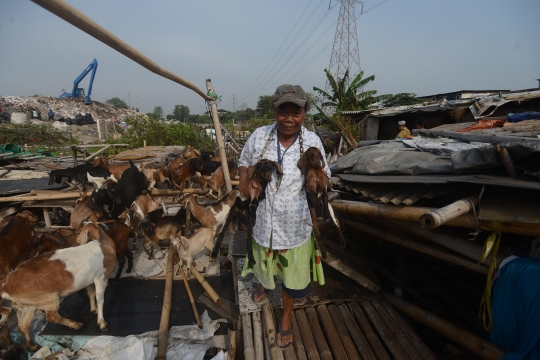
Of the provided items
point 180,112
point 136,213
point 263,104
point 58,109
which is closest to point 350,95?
point 136,213

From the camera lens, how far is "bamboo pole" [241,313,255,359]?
2.64 m

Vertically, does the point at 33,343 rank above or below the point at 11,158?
below

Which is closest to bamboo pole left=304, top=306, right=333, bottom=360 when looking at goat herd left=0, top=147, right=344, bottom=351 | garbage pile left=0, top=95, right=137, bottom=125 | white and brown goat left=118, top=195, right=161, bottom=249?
goat herd left=0, top=147, right=344, bottom=351

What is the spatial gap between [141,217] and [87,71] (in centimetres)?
4272

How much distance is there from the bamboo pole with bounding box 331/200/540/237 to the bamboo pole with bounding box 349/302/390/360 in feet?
3.98

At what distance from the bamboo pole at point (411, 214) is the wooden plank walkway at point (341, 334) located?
4.04ft

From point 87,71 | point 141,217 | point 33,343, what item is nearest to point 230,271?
point 141,217

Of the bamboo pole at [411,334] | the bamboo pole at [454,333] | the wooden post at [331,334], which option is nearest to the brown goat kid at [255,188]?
the wooden post at [331,334]

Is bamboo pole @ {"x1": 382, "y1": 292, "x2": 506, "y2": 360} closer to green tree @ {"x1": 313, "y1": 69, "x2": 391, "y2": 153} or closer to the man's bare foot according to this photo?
the man's bare foot

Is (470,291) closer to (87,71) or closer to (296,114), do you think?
(296,114)

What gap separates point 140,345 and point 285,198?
2.41 m

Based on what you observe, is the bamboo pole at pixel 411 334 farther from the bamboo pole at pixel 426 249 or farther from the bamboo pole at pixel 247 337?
the bamboo pole at pixel 247 337

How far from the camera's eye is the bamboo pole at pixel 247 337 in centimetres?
264

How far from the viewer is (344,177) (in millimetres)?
3414
